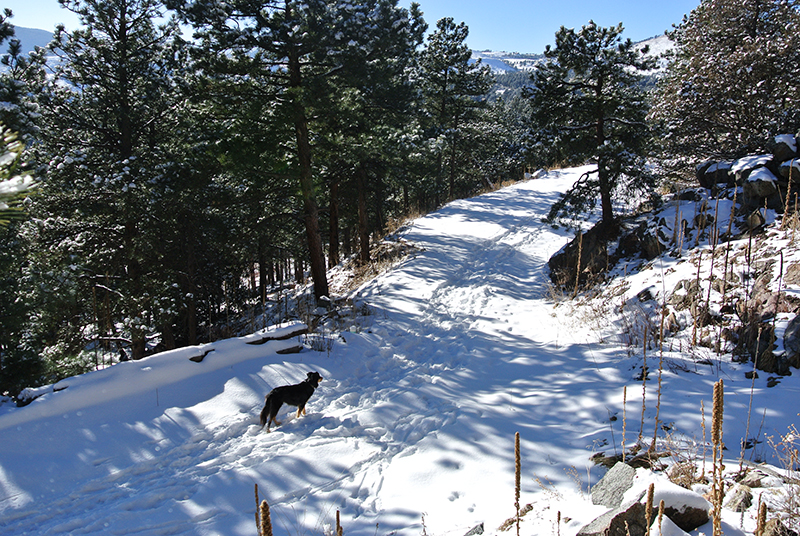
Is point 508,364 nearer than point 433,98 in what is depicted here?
Yes

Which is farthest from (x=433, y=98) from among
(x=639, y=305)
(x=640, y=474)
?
(x=640, y=474)

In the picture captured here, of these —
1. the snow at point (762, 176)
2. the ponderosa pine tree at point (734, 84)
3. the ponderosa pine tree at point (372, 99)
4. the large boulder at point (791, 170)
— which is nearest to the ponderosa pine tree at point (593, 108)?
the ponderosa pine tree at point (734, 84)

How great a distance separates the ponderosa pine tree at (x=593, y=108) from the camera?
10.0 meters

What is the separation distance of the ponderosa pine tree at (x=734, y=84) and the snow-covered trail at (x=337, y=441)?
6363 millimetres

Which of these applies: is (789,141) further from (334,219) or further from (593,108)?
(334,219)

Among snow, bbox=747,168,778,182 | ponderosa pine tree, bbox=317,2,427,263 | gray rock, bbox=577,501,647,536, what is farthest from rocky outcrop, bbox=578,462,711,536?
ponderosa pine tree, bbox=317,2,427,263

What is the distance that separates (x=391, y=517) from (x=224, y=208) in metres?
9.99

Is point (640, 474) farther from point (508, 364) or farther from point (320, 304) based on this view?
point (320, 304)

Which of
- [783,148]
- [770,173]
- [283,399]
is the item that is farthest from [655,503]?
[783,148]

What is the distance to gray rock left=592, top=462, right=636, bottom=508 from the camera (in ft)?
8.94

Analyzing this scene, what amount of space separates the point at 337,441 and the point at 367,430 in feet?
1.35

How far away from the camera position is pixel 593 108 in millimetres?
10578

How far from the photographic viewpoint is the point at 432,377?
6.45 m

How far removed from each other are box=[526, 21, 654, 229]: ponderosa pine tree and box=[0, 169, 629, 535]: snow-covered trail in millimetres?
4780
